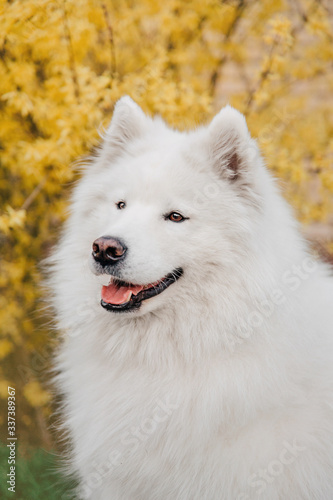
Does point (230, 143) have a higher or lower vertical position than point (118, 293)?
higher

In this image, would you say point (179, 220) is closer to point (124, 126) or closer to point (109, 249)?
point (109, 249)

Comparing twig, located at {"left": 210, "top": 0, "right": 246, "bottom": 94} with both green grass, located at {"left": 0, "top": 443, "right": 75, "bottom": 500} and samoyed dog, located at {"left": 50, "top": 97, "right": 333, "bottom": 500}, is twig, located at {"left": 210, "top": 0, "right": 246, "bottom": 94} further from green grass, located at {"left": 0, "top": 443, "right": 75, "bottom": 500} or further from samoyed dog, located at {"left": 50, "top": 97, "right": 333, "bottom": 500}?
green grass, located at {"left": 0, "top": 443, "right": 75, "bottom": 500}

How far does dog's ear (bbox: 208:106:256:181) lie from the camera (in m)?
2.25

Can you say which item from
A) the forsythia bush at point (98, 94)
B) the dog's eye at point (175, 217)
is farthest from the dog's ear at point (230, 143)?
the forsythia bush at point (98, 94)

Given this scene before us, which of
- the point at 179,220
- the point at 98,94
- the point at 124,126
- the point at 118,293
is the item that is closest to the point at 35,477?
the point at 118,293

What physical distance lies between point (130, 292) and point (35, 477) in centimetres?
252

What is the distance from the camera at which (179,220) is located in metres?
2.40

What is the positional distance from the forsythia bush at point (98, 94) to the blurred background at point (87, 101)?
0.01 metres

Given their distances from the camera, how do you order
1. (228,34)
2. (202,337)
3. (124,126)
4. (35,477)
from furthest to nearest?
(228,34)
(35,477)
(124,126)
(202,337)

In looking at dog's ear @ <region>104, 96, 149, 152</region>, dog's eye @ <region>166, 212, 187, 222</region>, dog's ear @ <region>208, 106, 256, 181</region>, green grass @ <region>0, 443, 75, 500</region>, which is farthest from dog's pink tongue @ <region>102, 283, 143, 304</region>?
green grass @ <region>0, 443, 75, 500</region>

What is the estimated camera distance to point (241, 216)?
7.82ft

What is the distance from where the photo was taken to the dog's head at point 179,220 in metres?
2.24

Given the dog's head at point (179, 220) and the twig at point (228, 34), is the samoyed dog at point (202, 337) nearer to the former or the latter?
the dog's head at point (179, 220)

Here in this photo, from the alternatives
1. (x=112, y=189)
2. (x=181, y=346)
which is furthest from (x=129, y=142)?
(x=181, y=346)
